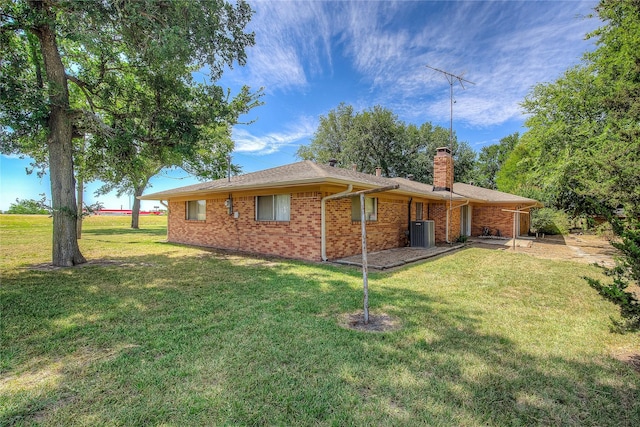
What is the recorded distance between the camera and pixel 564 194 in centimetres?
1400

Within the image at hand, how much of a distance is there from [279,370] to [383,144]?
2941cm

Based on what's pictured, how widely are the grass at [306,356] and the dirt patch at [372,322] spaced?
0.48ft

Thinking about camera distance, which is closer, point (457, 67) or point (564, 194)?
point (457, 67)

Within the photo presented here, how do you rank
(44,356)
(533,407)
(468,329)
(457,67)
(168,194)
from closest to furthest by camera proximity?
(533,407) < (44,356) < (468,329) < (457,67) < (168,194)

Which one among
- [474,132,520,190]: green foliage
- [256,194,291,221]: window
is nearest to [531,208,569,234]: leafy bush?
[256,194,291,221]: window

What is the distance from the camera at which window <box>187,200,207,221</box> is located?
1322 cm

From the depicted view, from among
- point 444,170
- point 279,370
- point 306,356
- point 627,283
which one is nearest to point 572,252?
point 444,170

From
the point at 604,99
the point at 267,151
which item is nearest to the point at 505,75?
the point at 604,99

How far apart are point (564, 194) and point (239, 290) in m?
15.8

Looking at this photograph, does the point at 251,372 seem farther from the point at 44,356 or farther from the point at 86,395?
the point at 44,356

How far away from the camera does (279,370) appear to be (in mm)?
2783

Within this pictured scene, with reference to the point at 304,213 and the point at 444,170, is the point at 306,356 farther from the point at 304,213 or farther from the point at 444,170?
the point at 444,170

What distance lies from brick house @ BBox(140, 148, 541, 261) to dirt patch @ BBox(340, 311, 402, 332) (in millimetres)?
3834

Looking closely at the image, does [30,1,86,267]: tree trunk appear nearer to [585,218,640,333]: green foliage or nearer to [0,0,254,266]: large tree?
[0,0,254,266]: large tree
